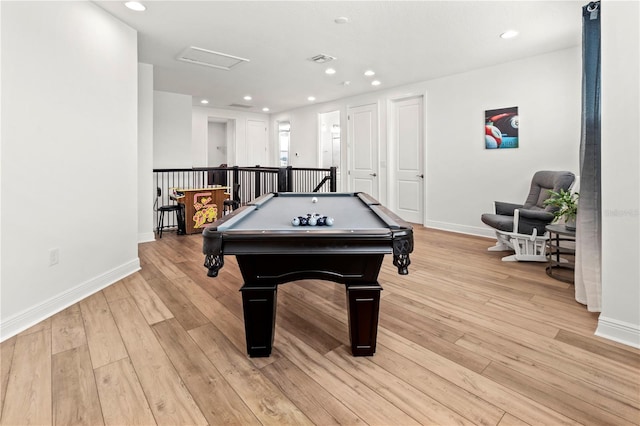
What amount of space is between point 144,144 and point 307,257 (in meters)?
3.79

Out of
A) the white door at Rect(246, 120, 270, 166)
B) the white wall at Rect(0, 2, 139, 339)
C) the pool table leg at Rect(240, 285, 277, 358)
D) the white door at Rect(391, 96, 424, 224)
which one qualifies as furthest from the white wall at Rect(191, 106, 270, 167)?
the pool table leg at Rect(240, 285, 277, 358)

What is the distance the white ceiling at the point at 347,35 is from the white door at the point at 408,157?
66cm

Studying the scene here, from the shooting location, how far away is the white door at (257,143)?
915 cm

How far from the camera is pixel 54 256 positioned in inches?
99.9

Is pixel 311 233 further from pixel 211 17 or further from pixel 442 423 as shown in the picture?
pixel 211 17

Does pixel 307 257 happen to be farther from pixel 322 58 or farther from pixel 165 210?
pixel 165 210

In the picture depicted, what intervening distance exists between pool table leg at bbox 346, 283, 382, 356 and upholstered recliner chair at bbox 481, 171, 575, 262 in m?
2.69

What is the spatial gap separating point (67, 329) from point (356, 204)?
2.28 meters

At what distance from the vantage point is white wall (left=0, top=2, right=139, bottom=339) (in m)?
2.19

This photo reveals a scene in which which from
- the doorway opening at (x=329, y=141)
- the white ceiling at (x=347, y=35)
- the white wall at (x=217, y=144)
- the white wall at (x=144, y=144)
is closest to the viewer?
the white ceiling at (x=347, y=35)

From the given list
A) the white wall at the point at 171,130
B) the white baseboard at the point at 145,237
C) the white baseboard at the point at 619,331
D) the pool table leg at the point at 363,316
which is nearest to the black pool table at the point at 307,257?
the pool table leg at the point at 363,316

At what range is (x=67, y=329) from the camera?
224cm

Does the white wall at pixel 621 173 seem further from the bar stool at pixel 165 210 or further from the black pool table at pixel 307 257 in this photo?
the bar stool at pixel 165 210

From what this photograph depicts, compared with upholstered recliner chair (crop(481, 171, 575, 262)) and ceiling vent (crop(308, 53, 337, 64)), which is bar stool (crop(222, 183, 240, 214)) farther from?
upholstered recliner chair (crop(481, 171, 575, 262))
